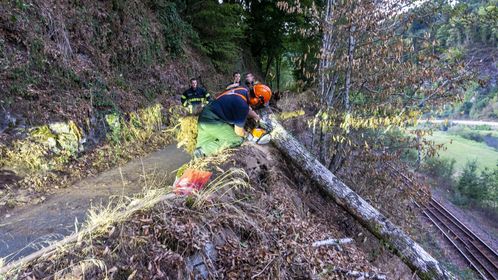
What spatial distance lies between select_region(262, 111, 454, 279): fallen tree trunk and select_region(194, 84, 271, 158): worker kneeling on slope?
55.4 inches

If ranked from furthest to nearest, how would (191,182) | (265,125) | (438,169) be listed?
(438,169), (265,125), (191,182)

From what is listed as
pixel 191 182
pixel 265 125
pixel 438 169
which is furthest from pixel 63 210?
pixel 438 169

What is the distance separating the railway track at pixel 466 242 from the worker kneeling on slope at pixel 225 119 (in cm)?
1211

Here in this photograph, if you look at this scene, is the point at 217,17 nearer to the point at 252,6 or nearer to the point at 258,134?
the point at 252,6

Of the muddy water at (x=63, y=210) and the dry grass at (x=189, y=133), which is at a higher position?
the dry grass at (x=189, y=133)

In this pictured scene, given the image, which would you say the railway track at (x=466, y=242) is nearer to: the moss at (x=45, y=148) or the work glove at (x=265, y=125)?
the work glove at (x=265, y=125)

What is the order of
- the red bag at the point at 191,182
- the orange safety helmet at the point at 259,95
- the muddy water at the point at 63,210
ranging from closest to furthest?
the red bag at the point at 191,182 → the muddy water at the point at 63,210 → the orange safety helmet at the point at 259,95

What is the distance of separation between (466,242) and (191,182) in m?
15.6

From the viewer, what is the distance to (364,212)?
217 inches

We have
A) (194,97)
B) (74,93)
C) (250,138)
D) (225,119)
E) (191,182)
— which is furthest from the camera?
(194,97)

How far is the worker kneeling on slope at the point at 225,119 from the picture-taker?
15.2 feet

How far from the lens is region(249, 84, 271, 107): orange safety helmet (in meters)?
5.14

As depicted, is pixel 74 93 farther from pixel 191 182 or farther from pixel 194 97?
pixel 191 182

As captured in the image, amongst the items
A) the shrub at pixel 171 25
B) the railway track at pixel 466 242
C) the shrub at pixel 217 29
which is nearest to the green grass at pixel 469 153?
the railway track at pixel 466 242
